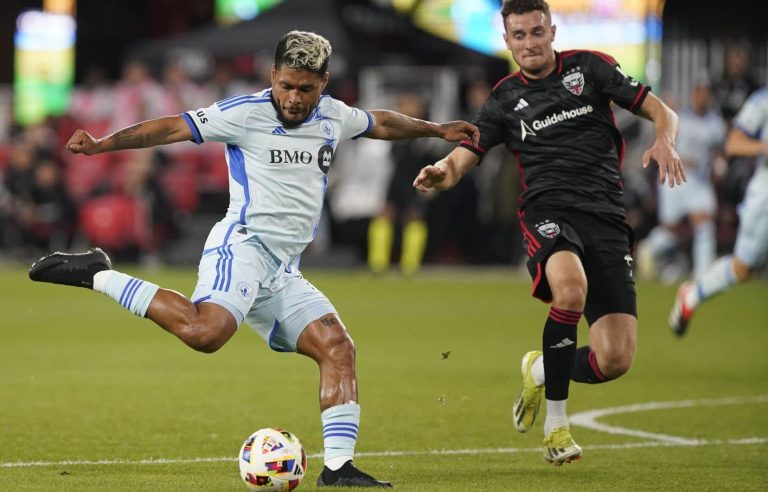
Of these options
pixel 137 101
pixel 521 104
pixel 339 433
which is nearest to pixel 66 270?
pixel 339 433

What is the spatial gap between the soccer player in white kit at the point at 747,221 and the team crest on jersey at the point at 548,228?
4.03 metres

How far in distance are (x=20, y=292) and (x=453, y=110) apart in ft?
30.4

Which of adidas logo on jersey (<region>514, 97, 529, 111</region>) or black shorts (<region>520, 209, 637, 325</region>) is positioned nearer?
black shorts (<region>520, 209, 637, 325</region>)

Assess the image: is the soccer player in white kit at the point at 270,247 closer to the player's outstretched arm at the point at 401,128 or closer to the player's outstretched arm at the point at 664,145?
the player's outstretched arm at the point at 401,128

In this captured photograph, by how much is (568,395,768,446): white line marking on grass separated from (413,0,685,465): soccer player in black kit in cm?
75

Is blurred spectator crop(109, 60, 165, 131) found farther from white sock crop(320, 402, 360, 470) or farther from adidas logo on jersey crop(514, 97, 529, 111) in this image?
white sock crop(320, 402, 360, 470)

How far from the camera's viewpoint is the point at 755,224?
468 inches

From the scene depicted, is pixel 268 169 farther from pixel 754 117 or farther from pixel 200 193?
pixel 200 193

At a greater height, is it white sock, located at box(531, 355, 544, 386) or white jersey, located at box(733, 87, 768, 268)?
white jersey, located at box(733, 87, 768, 268)

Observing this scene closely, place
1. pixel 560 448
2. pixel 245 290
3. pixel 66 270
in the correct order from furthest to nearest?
pixel 560 448 < pixel 66 270 < pixel 245 290

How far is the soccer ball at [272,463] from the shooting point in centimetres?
643

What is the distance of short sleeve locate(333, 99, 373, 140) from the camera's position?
725 cm

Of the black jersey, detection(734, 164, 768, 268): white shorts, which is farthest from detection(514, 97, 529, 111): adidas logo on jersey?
detection(734, 164, 768, 268): white shorts

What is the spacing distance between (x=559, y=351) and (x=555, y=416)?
0.35m
